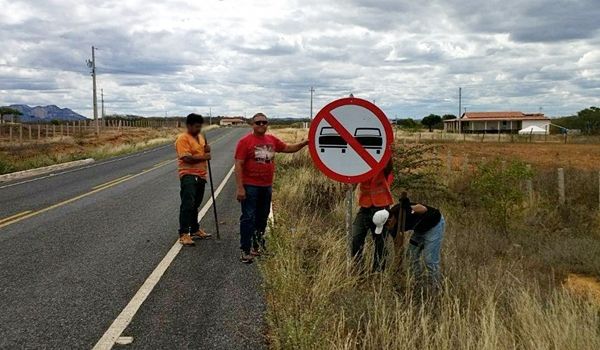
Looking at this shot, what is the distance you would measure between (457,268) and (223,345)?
287cm

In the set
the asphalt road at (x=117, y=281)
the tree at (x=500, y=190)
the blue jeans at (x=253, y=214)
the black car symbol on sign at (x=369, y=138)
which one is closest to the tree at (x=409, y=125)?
the tree at (x=500, y=190)

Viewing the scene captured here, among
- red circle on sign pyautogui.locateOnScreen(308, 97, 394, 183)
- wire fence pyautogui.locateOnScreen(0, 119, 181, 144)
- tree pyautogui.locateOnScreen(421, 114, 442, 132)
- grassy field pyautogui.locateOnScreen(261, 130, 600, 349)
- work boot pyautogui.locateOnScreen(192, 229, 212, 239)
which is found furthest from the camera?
tree pyautogui.locateOnScreen(421, 114, 442, 132)

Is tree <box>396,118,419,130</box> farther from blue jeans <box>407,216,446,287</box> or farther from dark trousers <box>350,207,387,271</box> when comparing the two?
blue jeans <box>407,216,446,287</box>

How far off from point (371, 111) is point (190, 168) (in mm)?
3850

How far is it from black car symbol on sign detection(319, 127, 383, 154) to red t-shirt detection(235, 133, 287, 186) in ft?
6.34

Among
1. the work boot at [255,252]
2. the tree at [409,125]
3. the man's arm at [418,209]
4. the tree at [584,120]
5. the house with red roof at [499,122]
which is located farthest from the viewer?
the house with red roof at [499,122]

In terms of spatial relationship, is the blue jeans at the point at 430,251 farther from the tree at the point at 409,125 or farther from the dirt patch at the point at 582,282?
the tree at the point at 409,125

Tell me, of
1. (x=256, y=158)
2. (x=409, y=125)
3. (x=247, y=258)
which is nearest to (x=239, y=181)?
(x=256, y=158)

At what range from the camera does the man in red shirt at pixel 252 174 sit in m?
6.57

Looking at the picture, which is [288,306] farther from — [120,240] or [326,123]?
[120,240]

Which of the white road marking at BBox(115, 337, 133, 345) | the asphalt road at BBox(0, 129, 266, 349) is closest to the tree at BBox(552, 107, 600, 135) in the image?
the asphalt road at BBox(0, 129, 266, 349)

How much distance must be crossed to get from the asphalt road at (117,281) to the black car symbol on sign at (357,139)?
158cm

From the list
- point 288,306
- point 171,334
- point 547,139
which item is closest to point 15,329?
point 171,334

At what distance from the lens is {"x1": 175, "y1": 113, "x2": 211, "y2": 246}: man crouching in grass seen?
25.2 feet
